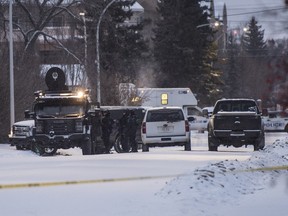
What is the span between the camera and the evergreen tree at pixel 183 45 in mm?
61250

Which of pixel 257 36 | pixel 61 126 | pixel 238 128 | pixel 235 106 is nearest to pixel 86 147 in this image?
pixel 61 126

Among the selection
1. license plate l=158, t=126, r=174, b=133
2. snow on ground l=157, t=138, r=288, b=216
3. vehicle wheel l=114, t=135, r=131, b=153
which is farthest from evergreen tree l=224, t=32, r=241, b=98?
snow on ground l=157, t=138, r=288, b=216

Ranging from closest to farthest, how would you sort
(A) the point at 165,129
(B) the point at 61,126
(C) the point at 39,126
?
(B) the point at 61,126, (C) the point at 39,126, (A) the point at 165,129

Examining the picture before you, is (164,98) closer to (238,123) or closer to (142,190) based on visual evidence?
(238,123)

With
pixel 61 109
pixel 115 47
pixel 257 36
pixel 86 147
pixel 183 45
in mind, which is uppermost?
pixel 183 45

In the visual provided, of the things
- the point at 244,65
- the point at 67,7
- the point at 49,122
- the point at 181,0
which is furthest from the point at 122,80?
the point at 244,65

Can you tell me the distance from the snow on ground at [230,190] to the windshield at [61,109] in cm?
1074

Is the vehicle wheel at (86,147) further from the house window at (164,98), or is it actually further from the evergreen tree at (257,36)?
Result: the house window at (164,98)

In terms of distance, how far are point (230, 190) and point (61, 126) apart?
Result: 41.2 ft

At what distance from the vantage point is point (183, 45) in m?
61.5

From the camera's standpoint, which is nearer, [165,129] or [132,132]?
[165,129]

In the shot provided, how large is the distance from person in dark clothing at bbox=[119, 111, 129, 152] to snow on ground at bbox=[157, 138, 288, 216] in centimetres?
1250

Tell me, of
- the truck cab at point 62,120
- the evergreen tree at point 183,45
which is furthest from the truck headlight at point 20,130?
the evergreen tree at point 183,45

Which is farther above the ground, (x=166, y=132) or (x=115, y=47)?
(x=115, y=47)
